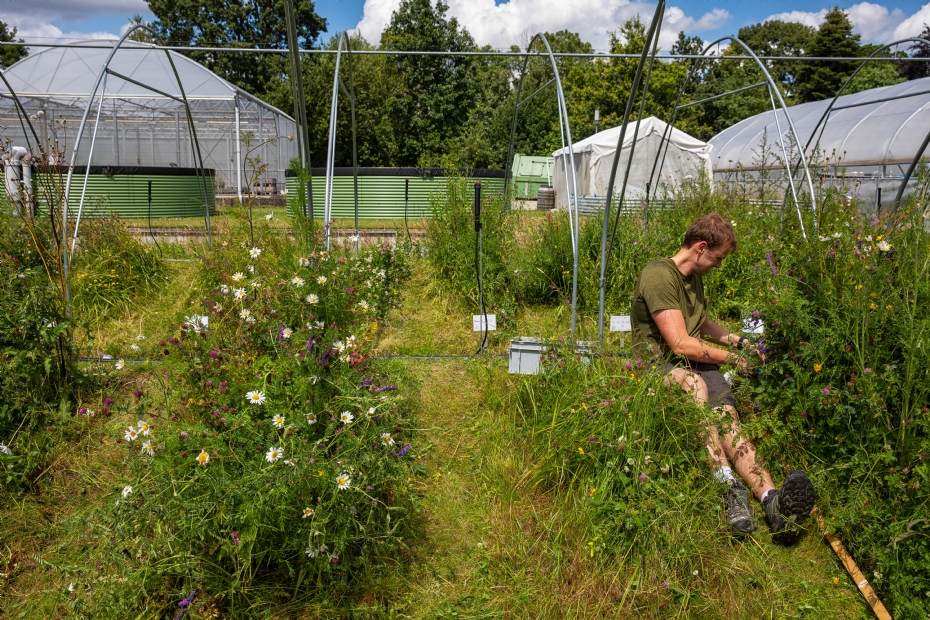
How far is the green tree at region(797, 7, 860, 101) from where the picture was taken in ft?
96.0

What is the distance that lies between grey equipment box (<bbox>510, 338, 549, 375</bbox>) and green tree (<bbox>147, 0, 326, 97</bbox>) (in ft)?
102

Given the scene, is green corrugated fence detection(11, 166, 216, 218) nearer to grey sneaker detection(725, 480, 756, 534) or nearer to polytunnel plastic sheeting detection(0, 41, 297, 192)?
polytunnel plastic sheeting detection(0, 41, 297, 192)

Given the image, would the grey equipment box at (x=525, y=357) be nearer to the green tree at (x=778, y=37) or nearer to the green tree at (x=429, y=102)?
the green tree at (x=429, y=102)

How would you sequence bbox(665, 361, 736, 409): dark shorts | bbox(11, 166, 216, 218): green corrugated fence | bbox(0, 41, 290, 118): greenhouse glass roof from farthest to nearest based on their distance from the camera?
bbox(0, 41, 290, 118): greenhouse glass roof → bbox(11, 166, 216, 218): green corrugated fence → bbox(665, 361, 736, 409): dark shorts

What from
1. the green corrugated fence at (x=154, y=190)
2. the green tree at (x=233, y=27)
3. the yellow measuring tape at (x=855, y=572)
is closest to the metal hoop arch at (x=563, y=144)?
the yellow measuring tape at (x=855, y=572)

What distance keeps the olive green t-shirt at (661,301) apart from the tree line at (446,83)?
14.9 metres

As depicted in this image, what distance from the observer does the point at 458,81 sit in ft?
77.6

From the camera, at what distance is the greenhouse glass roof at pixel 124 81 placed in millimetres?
15891

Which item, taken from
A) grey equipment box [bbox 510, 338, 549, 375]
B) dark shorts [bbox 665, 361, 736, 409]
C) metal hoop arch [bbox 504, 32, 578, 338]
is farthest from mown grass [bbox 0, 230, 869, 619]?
metal hoop arch [bbox 504, 32, 578, 338]

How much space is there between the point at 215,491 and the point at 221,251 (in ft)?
9.30

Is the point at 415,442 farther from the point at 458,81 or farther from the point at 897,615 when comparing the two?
the point at 458,81

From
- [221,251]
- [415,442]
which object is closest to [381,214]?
[221,251]

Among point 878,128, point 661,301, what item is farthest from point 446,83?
point 661,301

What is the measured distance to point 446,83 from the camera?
23516mm
